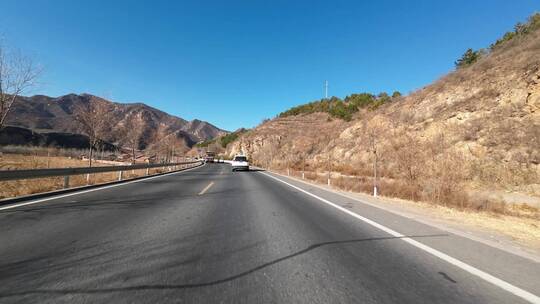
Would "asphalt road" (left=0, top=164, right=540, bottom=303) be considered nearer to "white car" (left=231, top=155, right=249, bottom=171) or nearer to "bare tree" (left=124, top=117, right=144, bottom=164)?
"bare tree" (left=124, top=117, right=144, bottom=164)

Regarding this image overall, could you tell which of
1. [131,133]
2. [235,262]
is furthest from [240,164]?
[235,262]

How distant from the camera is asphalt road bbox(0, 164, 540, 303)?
3.06m

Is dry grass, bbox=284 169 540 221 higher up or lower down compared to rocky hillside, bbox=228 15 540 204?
lower down

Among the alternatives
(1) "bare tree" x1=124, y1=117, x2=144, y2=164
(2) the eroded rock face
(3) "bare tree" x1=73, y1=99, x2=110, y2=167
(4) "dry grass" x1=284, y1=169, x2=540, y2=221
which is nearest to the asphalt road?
(4) "dry grass" x1=284, y1=169, x2=540, y2=221

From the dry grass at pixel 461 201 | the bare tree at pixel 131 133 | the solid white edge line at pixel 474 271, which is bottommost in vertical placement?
the dry grass at pixel 461 201

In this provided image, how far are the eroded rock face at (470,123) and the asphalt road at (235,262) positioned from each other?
14722 millimetres

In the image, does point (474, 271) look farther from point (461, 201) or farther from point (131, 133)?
point (131, 133)

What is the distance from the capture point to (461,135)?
80.6 feet

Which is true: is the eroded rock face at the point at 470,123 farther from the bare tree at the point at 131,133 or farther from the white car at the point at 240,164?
the bare tree at the point at 131,133

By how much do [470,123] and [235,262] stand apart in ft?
90.3

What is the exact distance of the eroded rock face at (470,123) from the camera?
20178 mm

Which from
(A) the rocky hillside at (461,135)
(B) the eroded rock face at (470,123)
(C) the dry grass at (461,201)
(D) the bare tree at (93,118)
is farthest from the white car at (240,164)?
(C) the dry grass at (461,201)

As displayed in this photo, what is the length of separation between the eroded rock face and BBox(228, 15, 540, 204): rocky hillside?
51 mm

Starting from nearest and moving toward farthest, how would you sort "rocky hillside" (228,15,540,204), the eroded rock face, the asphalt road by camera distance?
1. the asphalt road
2. "rocky hillside" (228,15,540,204)
3. the eroded rock face
